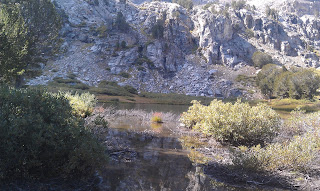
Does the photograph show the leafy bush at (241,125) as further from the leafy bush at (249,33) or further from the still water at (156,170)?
the leafy bush at (249,33)

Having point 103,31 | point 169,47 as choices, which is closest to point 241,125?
point 169,47

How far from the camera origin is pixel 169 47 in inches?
4173

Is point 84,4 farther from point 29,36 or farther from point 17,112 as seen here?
point 17,112

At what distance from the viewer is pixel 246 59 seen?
107 m

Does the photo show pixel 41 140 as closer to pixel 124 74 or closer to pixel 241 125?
pixel 241 125

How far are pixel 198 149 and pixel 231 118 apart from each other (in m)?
2.97

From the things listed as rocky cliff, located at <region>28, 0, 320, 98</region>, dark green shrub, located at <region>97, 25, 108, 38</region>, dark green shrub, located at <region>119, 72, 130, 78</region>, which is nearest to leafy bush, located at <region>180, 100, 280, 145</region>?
rocky cliff, located at <region>28, 0, 320, 98</region>

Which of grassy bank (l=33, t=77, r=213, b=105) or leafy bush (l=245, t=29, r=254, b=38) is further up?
leafy bush (l=245, t=29, r=254, b=38)

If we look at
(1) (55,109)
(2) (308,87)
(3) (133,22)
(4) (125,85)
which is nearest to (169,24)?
(3) (133,22)

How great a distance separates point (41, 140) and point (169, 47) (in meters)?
102

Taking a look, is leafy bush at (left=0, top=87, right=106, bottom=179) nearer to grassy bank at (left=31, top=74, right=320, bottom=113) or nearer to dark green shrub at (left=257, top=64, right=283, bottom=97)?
grassy bank at (left=31, top=74, right=320, bottom=113)

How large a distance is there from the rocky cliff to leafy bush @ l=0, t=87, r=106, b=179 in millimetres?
63738

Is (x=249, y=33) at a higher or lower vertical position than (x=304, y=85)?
Answer: higher

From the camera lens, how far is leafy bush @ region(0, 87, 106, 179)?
648cm
